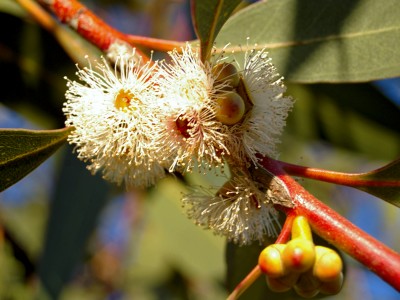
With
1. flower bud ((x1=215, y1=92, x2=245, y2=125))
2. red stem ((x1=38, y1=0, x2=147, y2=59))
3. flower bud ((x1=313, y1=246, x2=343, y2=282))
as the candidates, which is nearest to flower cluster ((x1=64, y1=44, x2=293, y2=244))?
flower bud ((x1=215, y1=92, x2=245, y2=125))

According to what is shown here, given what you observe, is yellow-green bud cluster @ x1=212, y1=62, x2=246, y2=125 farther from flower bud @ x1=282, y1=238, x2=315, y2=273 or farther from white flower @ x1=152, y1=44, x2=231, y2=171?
flower bud @ x1=282, y1=238, x2=315, y2=273

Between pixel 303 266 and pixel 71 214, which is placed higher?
pixel 303 266

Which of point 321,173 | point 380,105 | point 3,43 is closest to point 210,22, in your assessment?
point 321,173

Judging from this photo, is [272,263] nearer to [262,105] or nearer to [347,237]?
[347,237]

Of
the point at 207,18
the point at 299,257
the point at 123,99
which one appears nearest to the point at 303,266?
the point at 299,257

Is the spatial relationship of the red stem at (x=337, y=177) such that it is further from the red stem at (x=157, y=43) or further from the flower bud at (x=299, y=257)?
the red stem at (x=157, y=43)
